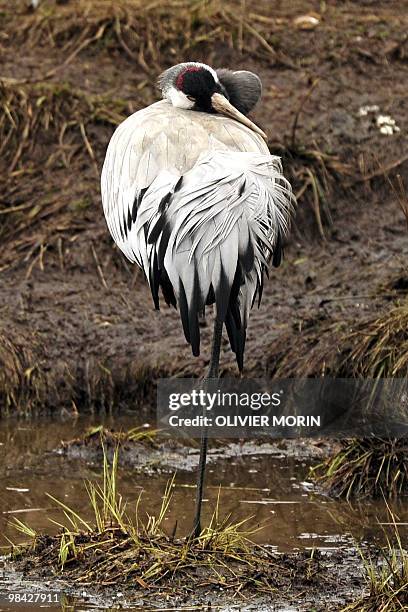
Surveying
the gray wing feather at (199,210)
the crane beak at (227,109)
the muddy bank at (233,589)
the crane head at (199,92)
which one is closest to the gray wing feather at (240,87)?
the crane head at (199,92)

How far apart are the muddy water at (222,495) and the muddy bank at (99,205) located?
1.90 feet

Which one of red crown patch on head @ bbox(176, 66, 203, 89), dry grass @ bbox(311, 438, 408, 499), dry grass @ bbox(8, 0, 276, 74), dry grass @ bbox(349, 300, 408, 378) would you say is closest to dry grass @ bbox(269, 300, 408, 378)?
dry grass @ bbox(349, 300, 408, 378)

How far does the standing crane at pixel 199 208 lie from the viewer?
5109 mm

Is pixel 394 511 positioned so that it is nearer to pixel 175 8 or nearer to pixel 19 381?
pixel 19 381

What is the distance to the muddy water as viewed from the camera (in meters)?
6.02

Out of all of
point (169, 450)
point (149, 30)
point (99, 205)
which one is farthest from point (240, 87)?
point (149, 30)

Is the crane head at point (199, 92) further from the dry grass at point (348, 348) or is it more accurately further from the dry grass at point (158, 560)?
the dry grass at point (158, 560)

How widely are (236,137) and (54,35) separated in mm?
4943

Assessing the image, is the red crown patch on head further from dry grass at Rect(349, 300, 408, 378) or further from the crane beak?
dry grass at Rect(349, 300, 408, 378)

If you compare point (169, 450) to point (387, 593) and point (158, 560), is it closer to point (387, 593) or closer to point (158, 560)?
point (158, 560)

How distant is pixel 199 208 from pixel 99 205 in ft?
13.4

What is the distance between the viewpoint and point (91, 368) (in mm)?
7957

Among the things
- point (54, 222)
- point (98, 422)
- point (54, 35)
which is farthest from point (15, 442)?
point (54, 35)

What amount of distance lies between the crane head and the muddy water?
1761 mm
